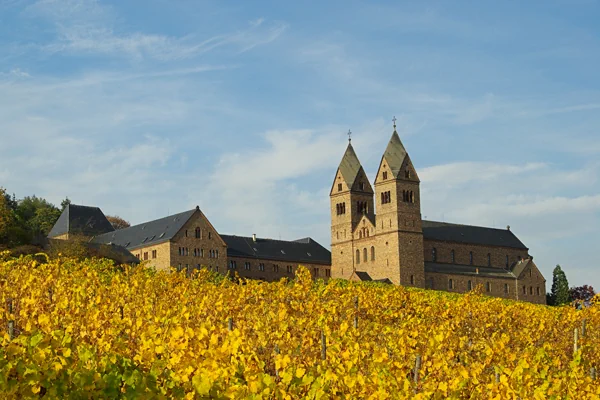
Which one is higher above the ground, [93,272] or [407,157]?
[407,157]

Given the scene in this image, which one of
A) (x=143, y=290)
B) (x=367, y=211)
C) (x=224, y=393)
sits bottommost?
(x=224, y=393)

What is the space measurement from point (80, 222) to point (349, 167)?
28401mm

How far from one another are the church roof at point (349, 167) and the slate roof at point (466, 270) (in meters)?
11.9

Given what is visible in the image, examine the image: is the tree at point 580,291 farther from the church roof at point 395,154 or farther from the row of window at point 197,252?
the row of window at point 197,252

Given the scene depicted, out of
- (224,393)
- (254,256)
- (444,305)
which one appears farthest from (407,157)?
(224,393)

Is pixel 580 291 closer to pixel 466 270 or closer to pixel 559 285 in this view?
pixel 559 285

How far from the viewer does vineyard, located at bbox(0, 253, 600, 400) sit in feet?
27.1

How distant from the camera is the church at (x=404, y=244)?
86375 millimetres

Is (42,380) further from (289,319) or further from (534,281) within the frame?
(534,281)

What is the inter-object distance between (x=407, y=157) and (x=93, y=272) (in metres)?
75.1

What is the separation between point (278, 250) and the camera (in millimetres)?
93438

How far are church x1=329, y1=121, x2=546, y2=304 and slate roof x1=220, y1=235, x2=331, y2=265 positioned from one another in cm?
392

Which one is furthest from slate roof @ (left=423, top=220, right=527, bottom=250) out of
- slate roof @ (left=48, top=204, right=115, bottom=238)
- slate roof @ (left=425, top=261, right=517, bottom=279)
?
slate roof @ (left=48, top=204, right=115, bottom=238)

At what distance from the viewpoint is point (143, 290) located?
1720cm
